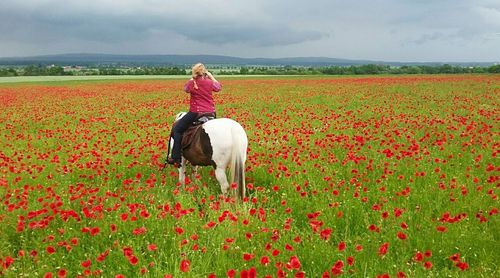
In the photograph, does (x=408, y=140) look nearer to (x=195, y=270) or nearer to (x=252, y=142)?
(x=252, y=142)

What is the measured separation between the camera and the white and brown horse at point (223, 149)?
7125 millimetres

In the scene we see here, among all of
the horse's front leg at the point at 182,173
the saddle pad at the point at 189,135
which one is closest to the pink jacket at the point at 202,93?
the saddle pad at the point at 189,135

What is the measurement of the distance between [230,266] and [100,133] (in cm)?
1157

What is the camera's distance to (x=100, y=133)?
14.8 m

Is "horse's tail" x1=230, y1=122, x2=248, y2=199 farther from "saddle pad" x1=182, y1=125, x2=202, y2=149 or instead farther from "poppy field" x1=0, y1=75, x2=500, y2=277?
"saddle pad" x1=182, y1=125, x2=202, y2=149

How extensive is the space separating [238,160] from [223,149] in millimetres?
370

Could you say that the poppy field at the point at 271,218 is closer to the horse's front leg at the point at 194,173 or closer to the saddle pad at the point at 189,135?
the horse's front leg at the point at 194,173

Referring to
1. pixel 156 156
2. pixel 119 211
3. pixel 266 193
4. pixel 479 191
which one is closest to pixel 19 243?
pixel 119 211

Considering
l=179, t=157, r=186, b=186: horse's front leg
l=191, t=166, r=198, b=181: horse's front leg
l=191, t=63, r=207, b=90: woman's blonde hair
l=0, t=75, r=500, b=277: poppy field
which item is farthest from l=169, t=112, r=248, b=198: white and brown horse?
l=191, t=63, r=207, b=90: woman's blonde hair

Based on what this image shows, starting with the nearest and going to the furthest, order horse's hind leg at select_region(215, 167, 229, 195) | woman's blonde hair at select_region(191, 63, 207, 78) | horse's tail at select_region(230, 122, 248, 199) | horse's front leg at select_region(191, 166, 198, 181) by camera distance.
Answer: horse's tail at select_region(230, 122, 248, 199) → horse's hind leg at select_region(215, 167, 229, 195) → woman's blonde hair at select_region(191, 63, 207, 78) → horse's front leg at select_region(191, 166, 198, 181)

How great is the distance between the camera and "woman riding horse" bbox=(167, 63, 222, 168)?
831 cm

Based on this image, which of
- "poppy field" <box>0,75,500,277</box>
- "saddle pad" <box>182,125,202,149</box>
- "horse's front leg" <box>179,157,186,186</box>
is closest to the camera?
"poppy field" <box>0,75,500,277</box>

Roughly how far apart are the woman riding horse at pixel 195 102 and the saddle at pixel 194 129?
6 centimetres

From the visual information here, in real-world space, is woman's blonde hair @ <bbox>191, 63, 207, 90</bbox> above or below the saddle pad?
above
